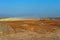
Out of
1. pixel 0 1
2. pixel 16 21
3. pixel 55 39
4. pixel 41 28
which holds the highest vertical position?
pixel 0 1

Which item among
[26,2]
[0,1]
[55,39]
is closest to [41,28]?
[55,39]

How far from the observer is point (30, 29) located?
4.77 feet

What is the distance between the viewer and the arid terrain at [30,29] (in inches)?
56.0

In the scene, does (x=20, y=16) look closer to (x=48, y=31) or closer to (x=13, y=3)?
(x=13, y=3)

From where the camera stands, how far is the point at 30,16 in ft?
4.89

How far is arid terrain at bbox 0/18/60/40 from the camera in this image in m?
1.42

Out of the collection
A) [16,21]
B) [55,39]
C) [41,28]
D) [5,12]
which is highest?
[5,12]

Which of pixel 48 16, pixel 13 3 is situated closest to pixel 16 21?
pixel 13 3

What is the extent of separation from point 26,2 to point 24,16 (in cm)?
17

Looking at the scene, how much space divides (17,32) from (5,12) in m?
0.27

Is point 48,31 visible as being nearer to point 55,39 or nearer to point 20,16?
point 55,39

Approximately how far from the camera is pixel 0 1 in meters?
1.50

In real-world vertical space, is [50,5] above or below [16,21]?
above

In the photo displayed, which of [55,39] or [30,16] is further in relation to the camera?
[30,16]
